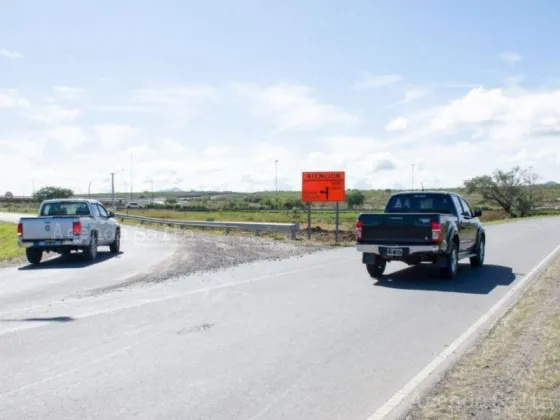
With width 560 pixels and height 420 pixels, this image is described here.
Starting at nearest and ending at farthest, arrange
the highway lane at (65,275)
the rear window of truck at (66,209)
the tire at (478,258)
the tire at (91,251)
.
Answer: the highway lane at (65,275) → the tire at (478,258) → the tire at (91,251) → the rear window of truck at (66,209)

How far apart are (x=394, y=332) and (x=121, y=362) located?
11.6 feet

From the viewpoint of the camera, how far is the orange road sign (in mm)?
27406

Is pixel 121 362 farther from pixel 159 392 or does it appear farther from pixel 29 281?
pixel 29 281

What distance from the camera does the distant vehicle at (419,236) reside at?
43.7ft

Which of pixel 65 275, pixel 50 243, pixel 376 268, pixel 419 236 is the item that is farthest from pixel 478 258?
pixel 50 243

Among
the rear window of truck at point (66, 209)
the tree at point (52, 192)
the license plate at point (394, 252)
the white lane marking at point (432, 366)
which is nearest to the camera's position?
the white lane marking at point (432, 366)

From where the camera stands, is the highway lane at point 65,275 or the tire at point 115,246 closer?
the highway lane at point 65,275

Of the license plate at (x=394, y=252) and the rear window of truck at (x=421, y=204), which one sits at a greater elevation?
the rear window of truck at (x=421, y=204)

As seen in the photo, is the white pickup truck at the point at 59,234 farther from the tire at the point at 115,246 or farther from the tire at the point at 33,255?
the tire at the point at 115,246

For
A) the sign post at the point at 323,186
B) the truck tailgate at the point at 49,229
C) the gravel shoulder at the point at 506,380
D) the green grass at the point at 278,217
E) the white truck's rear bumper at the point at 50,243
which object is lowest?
the green grass at the point at 278,217

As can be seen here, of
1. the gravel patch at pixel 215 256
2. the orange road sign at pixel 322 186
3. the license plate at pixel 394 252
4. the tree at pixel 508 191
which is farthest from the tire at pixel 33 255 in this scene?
the tree at pixel 508 191

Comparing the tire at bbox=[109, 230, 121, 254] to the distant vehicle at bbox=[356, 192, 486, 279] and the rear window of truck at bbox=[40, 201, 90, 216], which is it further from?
the distant vehicle at bbox=[356, 192, 486, 279]

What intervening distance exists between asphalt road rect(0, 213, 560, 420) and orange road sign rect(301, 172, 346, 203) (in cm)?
1346

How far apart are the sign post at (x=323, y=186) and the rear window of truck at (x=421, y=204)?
37.5 ft
